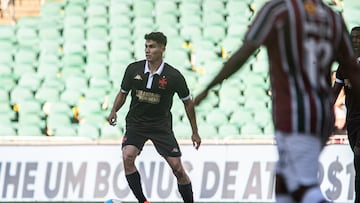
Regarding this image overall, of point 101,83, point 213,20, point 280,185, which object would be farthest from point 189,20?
point 280,185

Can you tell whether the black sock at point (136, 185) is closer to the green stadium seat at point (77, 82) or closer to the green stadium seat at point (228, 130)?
the green stadium seat at point (228, 130)

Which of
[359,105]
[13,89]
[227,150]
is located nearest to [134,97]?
[359,105]

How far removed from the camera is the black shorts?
10.5 m

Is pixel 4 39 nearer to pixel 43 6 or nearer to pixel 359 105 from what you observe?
pixel 43 6

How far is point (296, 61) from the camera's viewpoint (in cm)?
532

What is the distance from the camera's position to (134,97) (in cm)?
1045

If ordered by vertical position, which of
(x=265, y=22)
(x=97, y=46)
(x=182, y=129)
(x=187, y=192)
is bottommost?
(x=187, y=192)

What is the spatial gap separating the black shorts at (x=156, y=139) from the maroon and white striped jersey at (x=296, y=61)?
521cm

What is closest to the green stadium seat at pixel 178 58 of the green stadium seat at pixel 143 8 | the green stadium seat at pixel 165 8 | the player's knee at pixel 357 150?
the green stadium seat at pixel 165 8

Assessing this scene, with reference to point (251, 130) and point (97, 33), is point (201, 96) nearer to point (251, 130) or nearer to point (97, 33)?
point (251, 130)

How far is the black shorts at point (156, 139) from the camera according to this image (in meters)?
10.5

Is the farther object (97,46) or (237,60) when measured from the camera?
(97,46)

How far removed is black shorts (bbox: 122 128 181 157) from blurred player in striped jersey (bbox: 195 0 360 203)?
513 centimetres

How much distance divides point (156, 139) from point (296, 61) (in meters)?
5.34
